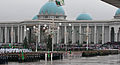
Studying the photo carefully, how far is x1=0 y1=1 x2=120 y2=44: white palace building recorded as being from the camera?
4459 inches

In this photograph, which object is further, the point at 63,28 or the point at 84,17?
the point at 84,17

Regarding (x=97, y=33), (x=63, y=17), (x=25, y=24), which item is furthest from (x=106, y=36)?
(x=25, y=24)

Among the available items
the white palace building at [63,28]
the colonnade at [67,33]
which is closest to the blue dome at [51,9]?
the white palace building at [63,28]

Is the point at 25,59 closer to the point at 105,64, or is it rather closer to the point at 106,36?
the point at 105,64

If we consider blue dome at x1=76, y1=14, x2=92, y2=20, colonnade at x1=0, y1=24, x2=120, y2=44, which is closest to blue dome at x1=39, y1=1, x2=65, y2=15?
colonnade at x1=0, y1=24, x2=120, y2=44

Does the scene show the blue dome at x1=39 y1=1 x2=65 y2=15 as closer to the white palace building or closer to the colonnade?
the white palace building

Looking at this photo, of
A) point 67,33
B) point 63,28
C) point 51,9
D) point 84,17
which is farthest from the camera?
point 84,17

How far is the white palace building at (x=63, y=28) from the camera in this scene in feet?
372

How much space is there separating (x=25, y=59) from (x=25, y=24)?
2994 inches

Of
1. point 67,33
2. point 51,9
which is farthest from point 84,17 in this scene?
point 67,33

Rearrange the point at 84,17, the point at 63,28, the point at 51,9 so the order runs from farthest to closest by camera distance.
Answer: the point at 84,17
the point at 51,9
the point at 63,28

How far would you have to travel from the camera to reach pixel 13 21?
409 feet

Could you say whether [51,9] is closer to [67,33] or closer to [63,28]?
[63,28]

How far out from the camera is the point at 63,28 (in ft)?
397
